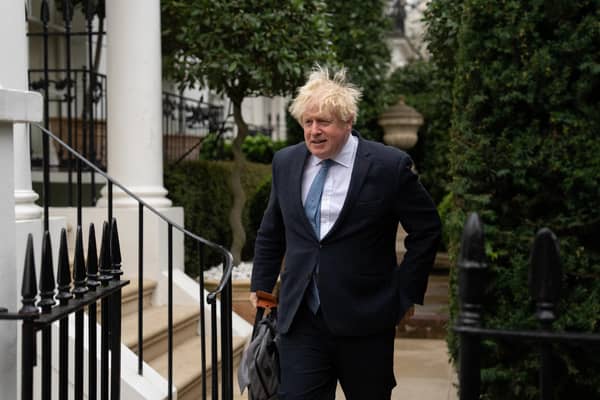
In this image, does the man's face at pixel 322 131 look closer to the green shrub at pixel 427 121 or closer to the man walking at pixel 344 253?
the man walking at pixel 344 253

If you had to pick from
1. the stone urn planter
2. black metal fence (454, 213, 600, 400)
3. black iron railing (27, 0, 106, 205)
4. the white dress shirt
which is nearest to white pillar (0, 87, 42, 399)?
the white dress shirt

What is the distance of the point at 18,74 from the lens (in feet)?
16.0

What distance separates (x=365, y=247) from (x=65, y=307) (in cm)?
135

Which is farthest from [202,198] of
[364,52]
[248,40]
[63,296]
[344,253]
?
[63,296]

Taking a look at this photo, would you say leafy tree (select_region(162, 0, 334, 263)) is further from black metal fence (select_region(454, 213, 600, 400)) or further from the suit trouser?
black metal fence (select_region(454, 213, 600, 400))

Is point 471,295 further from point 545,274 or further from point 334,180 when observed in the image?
point 334,180

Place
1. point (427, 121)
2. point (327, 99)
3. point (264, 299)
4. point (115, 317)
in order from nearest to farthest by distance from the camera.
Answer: point (115, 317) → point (327, 99) → point (264, 299) → point (427, 121)

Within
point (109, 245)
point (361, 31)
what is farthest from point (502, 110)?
point (361, 31)

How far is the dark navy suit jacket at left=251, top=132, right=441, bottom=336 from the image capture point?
3412mm

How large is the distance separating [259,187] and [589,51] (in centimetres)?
816

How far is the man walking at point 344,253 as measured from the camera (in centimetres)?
342

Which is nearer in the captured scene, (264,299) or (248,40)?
(264,299)

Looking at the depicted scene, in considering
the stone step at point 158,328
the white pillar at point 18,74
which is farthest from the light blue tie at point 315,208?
the stone step at point 158,328

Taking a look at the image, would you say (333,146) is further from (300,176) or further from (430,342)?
(430,342)
